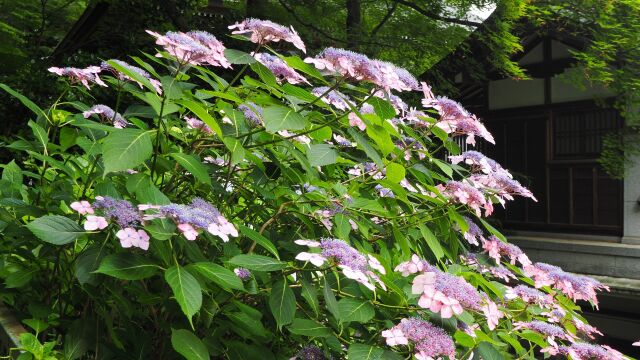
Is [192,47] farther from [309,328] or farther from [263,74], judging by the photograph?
[309,328]

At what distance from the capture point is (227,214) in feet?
5.82

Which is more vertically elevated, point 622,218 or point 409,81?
point 409,81

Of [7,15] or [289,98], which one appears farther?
[7,15]

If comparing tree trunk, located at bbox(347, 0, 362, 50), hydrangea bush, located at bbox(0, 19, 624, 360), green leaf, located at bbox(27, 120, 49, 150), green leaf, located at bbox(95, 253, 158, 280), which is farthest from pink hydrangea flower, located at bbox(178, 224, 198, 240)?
tree trunk, located at bbox(347, 0, 362, 50)

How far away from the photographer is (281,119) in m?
1.27

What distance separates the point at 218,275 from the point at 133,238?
181 mm

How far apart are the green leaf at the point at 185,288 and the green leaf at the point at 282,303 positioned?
20 centimetres

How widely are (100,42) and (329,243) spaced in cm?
659

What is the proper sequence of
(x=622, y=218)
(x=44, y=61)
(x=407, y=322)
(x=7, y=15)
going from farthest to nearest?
(x=622, y=218)
(x=7, y=15)
(x=44, y=61)
(x=407, y=322)

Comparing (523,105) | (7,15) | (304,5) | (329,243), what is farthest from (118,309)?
(523,105)

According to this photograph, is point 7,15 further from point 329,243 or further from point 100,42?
point 329,243

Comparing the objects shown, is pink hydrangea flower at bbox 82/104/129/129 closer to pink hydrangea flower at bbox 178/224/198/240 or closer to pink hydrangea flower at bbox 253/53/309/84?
pink hydrangea flower at bbox 253/53/309/84

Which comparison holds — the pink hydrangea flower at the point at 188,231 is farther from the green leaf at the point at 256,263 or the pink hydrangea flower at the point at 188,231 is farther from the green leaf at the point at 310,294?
the green leaf at the point at 310,294

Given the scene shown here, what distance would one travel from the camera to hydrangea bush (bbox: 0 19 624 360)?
3.76 feet
